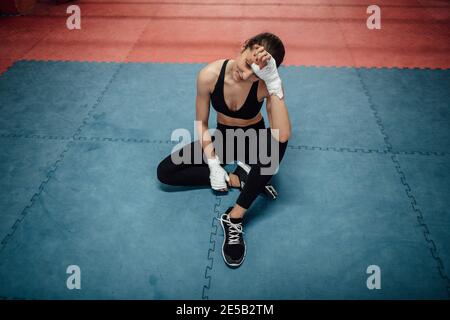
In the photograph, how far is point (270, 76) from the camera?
2248 millimetres

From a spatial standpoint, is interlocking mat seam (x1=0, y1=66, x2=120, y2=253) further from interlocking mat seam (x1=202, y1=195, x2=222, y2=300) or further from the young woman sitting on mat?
interlocking mat seam (x1=202, y1=195, x2=222, y2=300)

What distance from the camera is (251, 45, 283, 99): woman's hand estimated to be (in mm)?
2094

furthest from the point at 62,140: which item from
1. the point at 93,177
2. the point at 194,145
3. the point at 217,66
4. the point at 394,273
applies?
the point at 394,273

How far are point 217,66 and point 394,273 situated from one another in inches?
90.6

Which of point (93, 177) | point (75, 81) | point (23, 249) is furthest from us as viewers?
point (75, 81)

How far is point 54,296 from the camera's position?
2.39m

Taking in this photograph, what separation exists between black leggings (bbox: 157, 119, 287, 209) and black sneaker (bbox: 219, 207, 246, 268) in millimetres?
212

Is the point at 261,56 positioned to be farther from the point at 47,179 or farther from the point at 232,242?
the point at 47,179

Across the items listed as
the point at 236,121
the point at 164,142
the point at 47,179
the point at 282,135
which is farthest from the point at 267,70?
the point at 47,179

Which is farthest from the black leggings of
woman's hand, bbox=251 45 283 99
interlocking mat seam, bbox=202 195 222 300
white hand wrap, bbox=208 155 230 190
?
woman's hand, bbox=251 45 283 99

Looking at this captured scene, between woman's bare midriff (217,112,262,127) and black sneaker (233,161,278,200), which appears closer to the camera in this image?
woman's bare midriff (217,112,262,127)

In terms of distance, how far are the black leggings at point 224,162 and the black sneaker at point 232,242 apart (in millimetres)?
212

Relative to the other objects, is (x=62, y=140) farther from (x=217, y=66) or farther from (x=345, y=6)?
(x=345, y=6)
